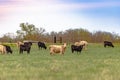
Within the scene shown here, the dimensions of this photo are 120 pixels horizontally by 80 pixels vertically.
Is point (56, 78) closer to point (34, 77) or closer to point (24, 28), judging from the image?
point (34, 77)

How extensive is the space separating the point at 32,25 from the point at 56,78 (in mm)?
84025

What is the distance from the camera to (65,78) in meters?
13.9

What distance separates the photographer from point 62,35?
87.4 meters

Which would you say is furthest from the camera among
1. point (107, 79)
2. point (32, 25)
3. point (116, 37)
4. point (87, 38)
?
point (32, 25)

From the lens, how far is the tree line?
8055cm

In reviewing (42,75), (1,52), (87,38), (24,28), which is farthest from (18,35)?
(42,75)

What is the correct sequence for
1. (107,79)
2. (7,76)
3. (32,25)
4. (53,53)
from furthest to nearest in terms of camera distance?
(32,25) → (53,53) → (7,76) → (107,79)

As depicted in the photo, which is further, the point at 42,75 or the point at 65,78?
the point at 42,75

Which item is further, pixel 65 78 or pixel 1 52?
pixel 1 52

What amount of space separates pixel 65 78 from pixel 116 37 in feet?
250

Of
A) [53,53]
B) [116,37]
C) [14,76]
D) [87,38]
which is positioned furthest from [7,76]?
[116,37]

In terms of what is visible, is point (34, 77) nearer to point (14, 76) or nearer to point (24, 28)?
point (14, 76)

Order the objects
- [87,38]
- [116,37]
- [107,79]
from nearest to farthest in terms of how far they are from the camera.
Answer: [107,79]
[87,38]
[116,37]

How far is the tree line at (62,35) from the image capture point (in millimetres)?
80550
